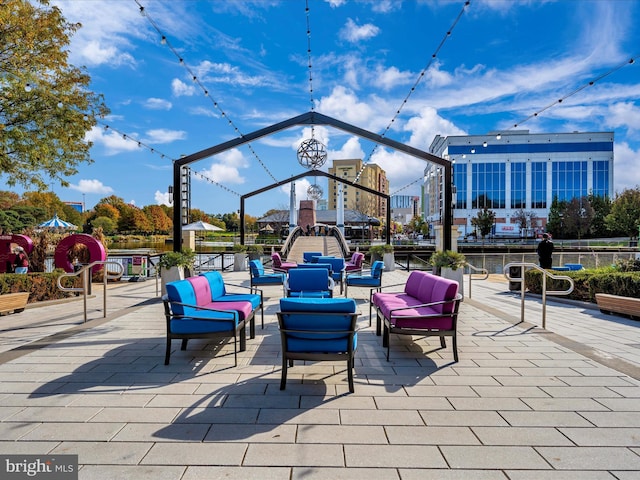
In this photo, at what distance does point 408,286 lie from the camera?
21.4 ft

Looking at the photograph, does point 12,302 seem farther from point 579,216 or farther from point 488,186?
point 488,186

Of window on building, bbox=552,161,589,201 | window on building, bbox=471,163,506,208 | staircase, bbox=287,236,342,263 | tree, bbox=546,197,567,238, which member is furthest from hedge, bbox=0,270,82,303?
window on building, bbox=552,161,589,201

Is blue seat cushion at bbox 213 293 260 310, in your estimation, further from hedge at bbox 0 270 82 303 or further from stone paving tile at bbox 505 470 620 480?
hedge at bbox 0 270 82 303

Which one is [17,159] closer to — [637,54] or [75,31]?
[75,31]

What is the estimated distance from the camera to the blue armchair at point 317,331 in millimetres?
3742

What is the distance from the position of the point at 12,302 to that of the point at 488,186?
6354cm

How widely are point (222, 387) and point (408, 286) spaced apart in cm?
367

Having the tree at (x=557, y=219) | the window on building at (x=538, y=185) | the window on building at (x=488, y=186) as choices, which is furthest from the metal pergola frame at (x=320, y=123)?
the window on building at (x=538, y=185)

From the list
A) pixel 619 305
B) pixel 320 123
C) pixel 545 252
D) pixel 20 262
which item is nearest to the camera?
pixel 619 305

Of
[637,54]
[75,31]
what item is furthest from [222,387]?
[75,31]

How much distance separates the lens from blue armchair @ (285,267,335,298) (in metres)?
6.85

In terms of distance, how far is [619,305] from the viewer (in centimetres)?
782

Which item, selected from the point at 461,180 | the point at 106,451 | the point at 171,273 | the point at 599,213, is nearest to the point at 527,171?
the point at 461,180

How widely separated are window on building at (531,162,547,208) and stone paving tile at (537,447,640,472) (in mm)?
66146
